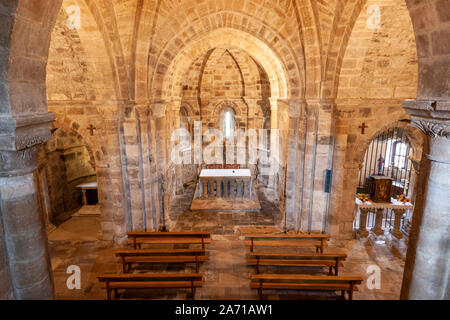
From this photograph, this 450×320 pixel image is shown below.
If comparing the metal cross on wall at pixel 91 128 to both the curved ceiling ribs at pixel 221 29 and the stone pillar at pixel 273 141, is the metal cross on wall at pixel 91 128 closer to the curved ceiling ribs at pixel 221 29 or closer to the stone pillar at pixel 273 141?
the curved ceiling ribs at pixel 221 29

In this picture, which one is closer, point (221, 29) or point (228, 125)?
point (221, 29)

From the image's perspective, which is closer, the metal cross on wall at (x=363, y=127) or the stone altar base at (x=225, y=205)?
the metal cross on wall at (x=363, y=127)

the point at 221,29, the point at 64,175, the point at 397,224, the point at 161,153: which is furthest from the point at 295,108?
the point at 64,175

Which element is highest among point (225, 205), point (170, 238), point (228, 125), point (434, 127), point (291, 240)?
point (434, 127)

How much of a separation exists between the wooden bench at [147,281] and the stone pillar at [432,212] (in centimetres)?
323

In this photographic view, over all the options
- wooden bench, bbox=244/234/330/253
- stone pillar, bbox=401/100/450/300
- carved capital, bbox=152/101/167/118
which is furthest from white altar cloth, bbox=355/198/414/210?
carved capital, bbox=152/101/167/118

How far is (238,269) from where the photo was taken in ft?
20.5

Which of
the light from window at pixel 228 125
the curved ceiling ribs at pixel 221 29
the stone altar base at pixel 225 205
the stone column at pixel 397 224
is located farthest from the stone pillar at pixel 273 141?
Answer: the stone column at pixel 397 224

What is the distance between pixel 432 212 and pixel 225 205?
335 inches

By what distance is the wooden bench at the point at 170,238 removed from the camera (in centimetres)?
630

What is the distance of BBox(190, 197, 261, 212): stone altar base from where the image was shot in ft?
35.5

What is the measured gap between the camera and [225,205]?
11062mm

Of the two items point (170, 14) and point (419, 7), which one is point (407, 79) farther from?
point (170, 14)

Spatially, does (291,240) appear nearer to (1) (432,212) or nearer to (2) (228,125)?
(1) (432,212)
